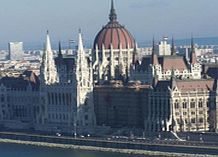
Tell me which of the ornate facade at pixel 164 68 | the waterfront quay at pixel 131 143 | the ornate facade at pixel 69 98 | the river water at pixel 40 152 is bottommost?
the river water at pixel 40 152

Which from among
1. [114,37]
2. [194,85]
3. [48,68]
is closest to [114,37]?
[114,37]

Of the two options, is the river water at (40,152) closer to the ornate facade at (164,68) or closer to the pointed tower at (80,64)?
the pointed tower at (80,64)

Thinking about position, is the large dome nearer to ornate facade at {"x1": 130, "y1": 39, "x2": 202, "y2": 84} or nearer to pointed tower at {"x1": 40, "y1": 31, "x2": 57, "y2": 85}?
ornate facade at {"x1": 130, "y1": 39, "x2": 202, "y2": 84}

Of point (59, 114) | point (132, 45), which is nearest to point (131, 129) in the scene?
point (59, 114)

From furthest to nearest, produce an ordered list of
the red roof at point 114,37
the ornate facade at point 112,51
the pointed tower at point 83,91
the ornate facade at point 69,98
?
the red roof at point 114,37 < the ornate facade at point 112,51 < the ornate facade at point 69,98 < the pointed tower at point 83,91

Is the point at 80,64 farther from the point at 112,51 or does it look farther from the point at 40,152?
the point at 40,152

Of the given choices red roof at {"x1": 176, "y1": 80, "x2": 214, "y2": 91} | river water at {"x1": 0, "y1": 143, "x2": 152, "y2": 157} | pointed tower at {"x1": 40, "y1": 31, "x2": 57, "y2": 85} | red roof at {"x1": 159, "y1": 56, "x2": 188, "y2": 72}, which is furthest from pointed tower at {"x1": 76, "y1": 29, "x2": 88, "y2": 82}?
red roof at {"x1": 176, "y1": 80, "x2": 214, "y2": 91}

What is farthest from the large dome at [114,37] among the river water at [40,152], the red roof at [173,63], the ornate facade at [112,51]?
the river water at [40,152]
